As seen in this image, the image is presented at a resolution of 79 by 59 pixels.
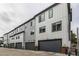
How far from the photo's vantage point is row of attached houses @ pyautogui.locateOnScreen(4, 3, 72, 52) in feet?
56.0

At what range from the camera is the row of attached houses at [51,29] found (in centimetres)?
1708

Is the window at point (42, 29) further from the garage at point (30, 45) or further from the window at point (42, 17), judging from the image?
the garage at point (30, 45)

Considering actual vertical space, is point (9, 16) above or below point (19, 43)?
above

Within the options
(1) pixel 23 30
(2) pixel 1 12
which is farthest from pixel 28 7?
(1) pixel 23 30

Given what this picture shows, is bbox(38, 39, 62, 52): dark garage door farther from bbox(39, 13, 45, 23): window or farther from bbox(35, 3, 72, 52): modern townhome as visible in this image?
bbox(39, 13, 45, 23): window

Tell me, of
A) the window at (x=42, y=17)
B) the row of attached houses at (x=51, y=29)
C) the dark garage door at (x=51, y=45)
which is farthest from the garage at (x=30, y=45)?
the window at (x=42, y=17)

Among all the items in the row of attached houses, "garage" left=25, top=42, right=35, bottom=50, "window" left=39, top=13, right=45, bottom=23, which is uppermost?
"window" left=39, top=13, right=45, bottom=23

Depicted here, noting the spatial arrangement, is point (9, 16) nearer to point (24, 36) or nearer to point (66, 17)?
point (66, 17)

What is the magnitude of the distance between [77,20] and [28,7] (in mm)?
4665

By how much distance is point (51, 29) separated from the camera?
789 inches

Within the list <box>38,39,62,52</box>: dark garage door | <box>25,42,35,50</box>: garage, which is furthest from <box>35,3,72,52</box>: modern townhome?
<box>25,42,35,50</box>: garage

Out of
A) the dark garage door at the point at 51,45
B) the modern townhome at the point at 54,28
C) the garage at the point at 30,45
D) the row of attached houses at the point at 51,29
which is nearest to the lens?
the modern townhome at the point at 54,28

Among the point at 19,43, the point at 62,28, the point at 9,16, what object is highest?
the point at 9,16

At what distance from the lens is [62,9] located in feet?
59.0
